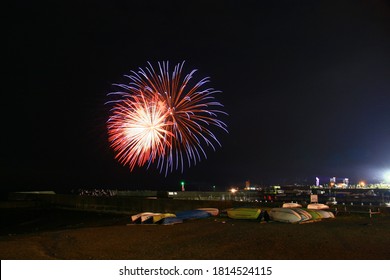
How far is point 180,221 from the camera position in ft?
84.4

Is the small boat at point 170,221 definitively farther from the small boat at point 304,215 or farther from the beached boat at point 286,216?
the small boat at point 304,215

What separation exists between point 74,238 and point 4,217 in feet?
104

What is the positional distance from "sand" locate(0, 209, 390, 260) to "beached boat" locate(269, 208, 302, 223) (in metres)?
0.87

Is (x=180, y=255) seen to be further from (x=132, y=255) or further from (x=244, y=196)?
(x=244, y=196)

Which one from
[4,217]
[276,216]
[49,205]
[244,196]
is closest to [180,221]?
A: [276,216]

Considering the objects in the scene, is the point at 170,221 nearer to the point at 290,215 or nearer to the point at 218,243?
the point at 290,215

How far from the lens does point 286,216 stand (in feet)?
77.2

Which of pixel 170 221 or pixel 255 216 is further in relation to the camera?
pixel 255 216

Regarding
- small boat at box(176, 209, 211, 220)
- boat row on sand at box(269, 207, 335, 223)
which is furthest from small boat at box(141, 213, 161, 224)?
boat row on sand at box(269, 207, 335, 223)

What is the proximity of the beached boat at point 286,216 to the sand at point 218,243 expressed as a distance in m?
0.87

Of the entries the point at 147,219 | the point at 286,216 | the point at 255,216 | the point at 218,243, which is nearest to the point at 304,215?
the point at 286,216

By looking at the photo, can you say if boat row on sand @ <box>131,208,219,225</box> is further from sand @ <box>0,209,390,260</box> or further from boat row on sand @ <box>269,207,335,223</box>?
boat row on sand @ <box>269,207,335,223</box>

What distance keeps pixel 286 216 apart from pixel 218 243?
26.5 ft

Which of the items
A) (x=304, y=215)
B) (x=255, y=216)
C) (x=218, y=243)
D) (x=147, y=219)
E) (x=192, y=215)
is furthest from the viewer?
(x=192, y=215)
